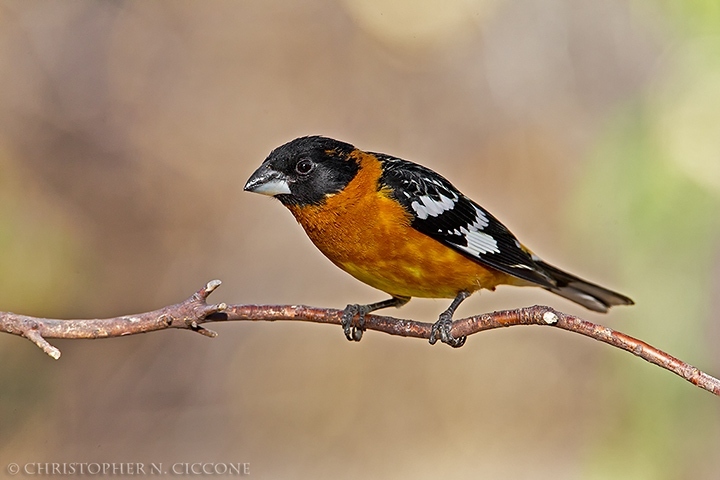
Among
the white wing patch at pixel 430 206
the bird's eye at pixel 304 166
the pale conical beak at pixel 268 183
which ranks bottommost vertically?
the pale conical beak at pixel 268 183

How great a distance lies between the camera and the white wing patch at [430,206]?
180 inches

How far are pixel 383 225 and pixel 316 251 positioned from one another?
400 centimetres

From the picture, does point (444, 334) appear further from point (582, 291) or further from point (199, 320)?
point (582, 291)

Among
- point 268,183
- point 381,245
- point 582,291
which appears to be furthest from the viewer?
point 582,291

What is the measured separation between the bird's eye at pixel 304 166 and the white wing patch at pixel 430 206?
595mm

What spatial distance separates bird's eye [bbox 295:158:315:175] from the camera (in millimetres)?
4531

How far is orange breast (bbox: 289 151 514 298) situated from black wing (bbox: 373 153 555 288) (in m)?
0.07

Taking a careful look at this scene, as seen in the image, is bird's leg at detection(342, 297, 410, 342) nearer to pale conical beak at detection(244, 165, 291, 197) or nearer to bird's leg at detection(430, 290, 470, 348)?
bird's leg at detection(430, 290, 470, 348)

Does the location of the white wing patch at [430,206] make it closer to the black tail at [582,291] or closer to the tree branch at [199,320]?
the black tail at [582,291]

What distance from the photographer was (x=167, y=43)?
882 cm

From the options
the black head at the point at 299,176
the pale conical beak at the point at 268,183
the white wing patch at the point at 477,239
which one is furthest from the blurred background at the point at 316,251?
the pale conical beak at the point at 268,183

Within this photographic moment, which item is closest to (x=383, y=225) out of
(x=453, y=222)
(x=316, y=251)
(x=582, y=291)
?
(x=453, y=222)

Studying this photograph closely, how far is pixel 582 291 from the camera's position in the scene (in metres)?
5.31

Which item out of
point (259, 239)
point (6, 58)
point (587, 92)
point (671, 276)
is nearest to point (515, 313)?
point (671, 276)
